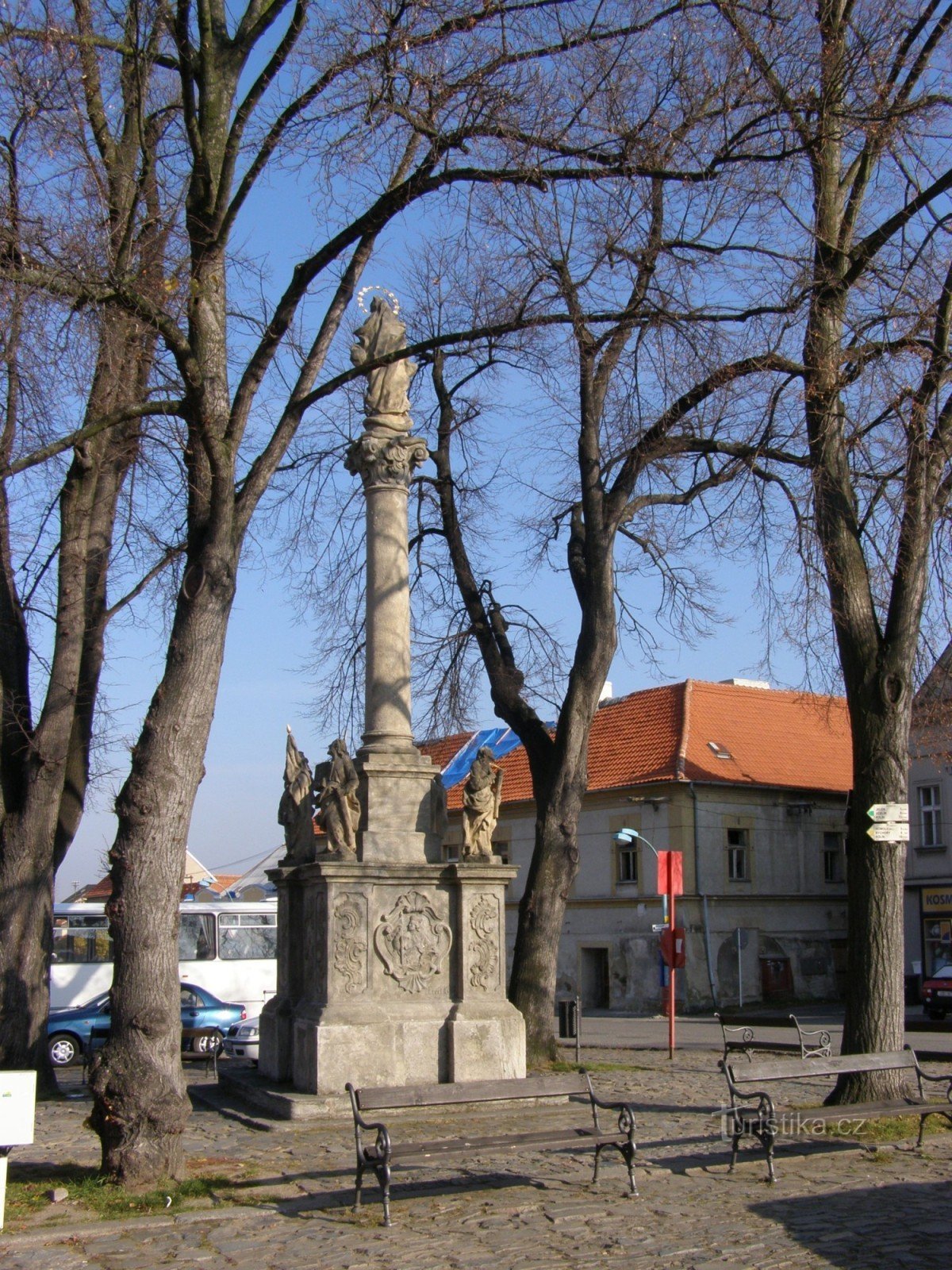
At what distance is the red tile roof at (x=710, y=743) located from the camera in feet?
123

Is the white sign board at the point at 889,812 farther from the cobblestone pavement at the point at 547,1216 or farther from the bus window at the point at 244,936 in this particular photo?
the bus window at the point at 244,936

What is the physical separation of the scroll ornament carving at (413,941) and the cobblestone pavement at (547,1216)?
1.89 metres

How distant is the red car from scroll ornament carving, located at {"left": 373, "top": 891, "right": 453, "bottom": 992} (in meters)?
19.4

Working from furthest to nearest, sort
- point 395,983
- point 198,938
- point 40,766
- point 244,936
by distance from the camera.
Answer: point 244,936, point 198,938, point 40,766, point 395,983

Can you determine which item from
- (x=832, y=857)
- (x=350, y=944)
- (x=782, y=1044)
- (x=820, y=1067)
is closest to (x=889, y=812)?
(x=820, y=1067)

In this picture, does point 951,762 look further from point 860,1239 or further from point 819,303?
point 860,1239

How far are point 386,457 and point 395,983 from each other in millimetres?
5265

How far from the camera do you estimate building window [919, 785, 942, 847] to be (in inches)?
1475

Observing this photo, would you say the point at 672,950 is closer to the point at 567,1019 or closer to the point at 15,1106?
the point at 567,1019

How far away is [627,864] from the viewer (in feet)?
124

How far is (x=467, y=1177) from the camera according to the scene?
30.5 ft

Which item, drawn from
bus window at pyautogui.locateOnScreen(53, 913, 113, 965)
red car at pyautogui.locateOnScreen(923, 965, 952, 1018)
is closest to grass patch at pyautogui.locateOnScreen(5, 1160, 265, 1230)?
bus window at pyautogui.locateOnScreen(53, 913, 113, 965)

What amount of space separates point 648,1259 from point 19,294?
6665 mm

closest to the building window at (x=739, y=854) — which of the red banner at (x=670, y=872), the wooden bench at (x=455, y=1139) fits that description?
the red banner at (x=670, y=872)
